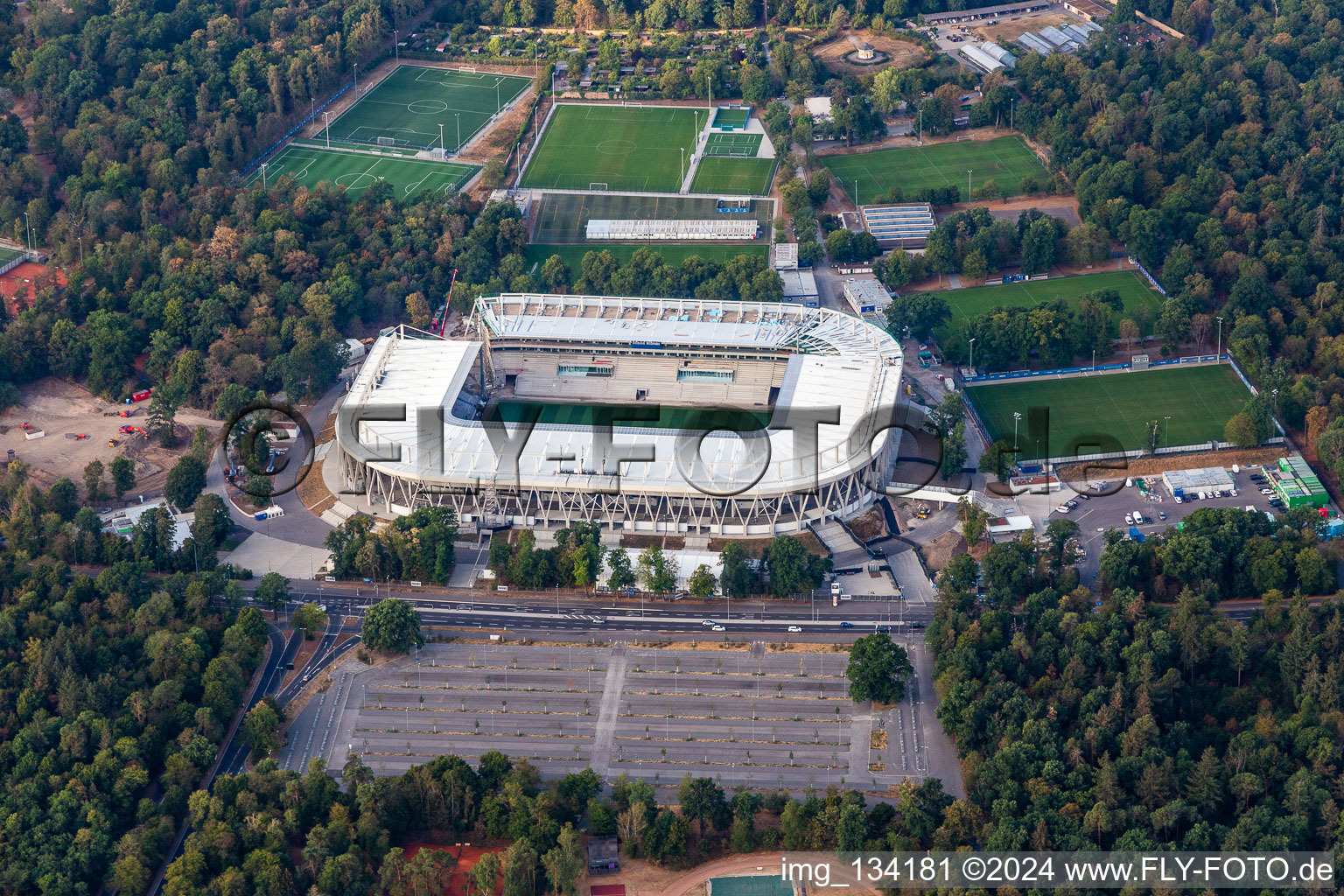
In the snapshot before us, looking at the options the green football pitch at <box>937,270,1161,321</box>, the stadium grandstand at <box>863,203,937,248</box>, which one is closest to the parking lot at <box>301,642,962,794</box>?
the green football pitch at <box>937,270,1161,321</box>

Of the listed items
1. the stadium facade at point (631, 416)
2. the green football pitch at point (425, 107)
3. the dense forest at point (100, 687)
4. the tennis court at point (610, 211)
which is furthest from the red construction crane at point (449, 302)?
the dense forest at point (100, 687)

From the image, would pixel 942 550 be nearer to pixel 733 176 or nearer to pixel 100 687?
pixel 100 687

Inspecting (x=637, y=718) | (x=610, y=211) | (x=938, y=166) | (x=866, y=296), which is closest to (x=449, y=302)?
(x=610, y=211)

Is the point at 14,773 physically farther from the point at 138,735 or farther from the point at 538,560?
the point at 538,560

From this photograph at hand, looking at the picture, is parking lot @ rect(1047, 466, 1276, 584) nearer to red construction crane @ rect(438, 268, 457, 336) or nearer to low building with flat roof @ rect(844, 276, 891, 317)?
low building with flat roof @ rect(844, 276, 891, 317)

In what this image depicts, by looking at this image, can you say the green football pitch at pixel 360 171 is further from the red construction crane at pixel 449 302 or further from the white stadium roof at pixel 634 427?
the white stadium roof at pixel 634 427

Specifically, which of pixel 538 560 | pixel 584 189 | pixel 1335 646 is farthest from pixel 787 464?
pixel 584 189
